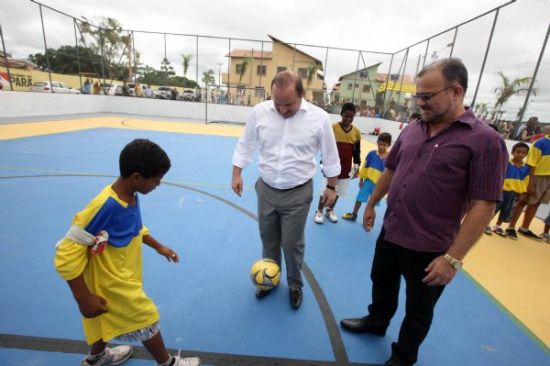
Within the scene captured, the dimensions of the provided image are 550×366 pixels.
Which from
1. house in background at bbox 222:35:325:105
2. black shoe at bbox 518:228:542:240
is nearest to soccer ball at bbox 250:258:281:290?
black shoe at bbox 518:228:542:240

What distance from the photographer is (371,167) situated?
16.2 ft

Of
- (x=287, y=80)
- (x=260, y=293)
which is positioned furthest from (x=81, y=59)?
(x=260, y=293)

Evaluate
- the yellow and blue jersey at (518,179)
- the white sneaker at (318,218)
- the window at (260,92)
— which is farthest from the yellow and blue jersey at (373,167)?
the window at (260,92)

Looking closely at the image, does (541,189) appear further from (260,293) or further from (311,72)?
(311,72)

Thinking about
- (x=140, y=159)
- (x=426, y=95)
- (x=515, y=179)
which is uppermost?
(x=426, y=95)

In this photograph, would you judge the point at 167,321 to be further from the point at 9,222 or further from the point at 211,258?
the point at 9,222

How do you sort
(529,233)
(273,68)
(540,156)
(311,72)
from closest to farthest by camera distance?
(540,156) → (529,233) → (273,68) → (311,72)

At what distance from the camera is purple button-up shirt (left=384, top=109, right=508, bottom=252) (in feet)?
5.24

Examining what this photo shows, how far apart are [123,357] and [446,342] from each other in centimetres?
263

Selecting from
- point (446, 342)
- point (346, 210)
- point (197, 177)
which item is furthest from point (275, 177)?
point (197, 177)

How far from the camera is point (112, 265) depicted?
5.33 ft

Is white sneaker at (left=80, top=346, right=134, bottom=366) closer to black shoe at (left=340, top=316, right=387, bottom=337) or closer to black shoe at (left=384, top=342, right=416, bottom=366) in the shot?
black shoe at (left=340, top=316, right=387, bottom=337)

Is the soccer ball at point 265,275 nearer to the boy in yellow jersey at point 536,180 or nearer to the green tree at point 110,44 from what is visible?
the boy in yellow jersey at point 536,180

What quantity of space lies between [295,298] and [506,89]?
9631 millimetres
